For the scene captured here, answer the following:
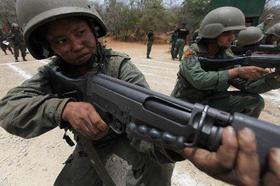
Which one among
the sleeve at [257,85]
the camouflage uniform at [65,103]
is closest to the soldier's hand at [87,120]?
the camouflage uniform at [65,103]

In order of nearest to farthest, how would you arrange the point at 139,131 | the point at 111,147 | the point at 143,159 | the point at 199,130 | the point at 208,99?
the point at 199,130
the point at 139,131
the point at 143,159
the point at 111,147
the point at 208,99

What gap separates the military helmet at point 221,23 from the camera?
3.51 meters

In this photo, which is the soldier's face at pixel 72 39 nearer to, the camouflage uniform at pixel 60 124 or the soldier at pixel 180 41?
the camouflage uniform at pixel 60 124

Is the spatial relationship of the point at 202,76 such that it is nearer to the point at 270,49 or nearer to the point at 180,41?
the point at 270,49

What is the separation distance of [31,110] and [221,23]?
2449 millimetres

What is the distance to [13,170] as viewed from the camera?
3482 mm

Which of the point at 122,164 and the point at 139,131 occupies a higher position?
the point at 139,131

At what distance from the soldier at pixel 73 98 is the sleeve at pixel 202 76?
1434 mm

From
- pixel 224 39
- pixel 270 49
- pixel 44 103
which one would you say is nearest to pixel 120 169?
pixel 44 103

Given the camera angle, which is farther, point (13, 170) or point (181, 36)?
point (181, 36)

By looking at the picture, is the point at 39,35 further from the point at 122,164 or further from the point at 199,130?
the point at 199,130

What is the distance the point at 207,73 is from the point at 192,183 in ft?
3.69

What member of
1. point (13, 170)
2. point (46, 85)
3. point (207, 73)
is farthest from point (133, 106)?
point (13, 170)

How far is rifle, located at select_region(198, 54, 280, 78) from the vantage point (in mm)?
3428
